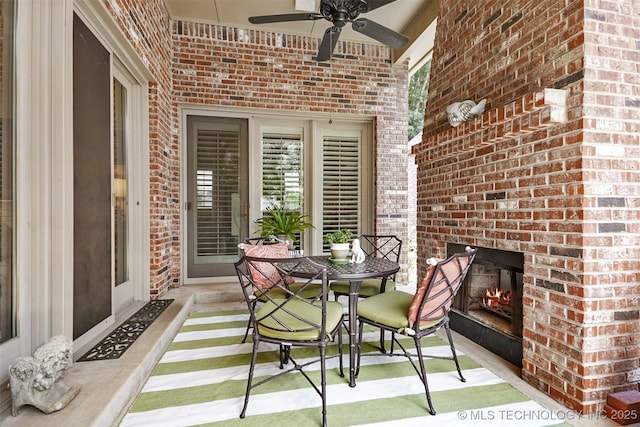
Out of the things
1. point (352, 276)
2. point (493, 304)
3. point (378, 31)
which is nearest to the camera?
point (352, 276)

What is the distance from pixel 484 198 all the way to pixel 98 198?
295 cm

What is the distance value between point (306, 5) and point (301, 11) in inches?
7.3

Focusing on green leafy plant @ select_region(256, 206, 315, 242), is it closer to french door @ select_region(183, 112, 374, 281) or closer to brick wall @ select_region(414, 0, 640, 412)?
french door @ select_region(183, 112, 374, 281)

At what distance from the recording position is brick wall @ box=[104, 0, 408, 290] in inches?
139

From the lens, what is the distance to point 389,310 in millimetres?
2080

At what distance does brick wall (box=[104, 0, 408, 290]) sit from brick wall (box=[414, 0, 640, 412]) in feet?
7.54

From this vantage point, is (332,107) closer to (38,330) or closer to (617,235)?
(617,235)

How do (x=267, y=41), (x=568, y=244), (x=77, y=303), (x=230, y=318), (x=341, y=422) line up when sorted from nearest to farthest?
(x=341, y=422) < (x=568, y=244) < (x=77, y=303) < (x=230, y=318) < (x=267, y=41)

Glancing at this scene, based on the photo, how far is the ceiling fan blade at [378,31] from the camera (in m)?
2.47

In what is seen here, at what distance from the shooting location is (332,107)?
14.8 ft

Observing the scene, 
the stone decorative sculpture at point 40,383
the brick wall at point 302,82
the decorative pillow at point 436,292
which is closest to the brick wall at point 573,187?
the decorative pillow at point 436,292

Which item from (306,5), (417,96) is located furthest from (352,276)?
(417,96)

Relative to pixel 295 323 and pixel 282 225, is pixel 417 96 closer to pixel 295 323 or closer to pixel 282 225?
pixel 282 225

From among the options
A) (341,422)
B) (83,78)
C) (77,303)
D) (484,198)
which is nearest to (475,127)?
(484,198)
